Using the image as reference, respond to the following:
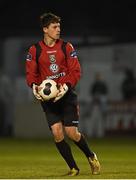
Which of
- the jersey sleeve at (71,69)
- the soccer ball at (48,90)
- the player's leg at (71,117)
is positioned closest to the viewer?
the soccer ball at (48,90)

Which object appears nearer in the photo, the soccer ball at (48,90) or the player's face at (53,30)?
the soccer ball at (48,90)

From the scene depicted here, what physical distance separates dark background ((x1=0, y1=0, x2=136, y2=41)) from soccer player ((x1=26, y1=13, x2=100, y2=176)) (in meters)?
21.8

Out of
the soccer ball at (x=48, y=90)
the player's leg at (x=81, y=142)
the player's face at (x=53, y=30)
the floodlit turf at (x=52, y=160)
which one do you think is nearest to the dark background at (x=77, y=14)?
the floodlit turf at (x=52, y=160)

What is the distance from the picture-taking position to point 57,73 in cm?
1266

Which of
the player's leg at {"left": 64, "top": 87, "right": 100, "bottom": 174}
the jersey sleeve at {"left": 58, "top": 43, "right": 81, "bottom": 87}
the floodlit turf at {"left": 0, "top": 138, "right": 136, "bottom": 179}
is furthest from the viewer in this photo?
the floodlit turf at {"left": 0, "top": 138, "right": 136, "bottom": 179}

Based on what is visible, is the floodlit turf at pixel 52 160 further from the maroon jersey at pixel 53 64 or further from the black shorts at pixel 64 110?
the maroon jersey at pixel 53 64

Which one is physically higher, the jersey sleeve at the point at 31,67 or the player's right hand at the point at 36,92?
the jersey sleeve at the point at 31,67

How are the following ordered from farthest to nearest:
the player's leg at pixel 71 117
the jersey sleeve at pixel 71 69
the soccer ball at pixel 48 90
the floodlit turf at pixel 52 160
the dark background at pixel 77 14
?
the dark background at pixel 77 14 → the floodlit turf at pixel 52 160 → the player's leg at pixel 71 117 → the jersey sleeve at pixel 71 69 → the soccer ball at pixel 48 90

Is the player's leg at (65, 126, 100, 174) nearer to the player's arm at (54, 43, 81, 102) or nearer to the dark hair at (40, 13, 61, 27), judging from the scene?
the player's arm at (54, 43, 81, 102)

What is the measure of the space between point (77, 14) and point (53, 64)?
919 inches

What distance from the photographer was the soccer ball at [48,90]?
12422 millimetres

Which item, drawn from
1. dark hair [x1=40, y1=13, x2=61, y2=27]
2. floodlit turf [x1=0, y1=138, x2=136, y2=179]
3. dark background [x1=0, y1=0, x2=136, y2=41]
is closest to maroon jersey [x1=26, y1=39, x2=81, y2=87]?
dark hair [x1=40, y1=13, x2=61, y2=27]

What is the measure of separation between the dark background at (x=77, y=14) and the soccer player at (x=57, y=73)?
21.8 meters

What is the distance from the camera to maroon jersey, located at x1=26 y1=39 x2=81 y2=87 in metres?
12.6
